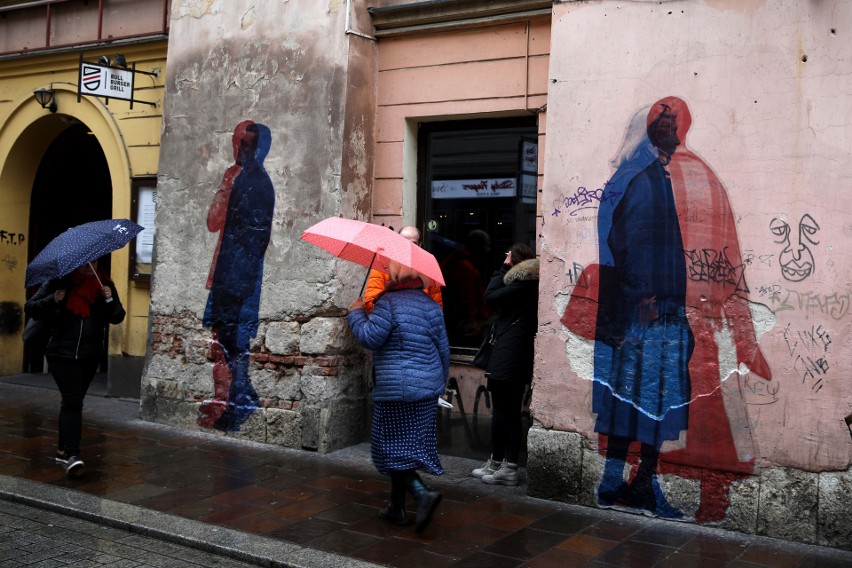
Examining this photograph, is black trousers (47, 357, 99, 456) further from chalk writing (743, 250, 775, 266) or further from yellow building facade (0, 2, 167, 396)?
chalk writing (743, 250, 775, 266)

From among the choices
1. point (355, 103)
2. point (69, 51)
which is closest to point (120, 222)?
point (355, 103)

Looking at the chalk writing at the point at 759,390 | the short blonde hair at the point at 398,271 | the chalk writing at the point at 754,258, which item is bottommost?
the chalk writing at the point at 759,390

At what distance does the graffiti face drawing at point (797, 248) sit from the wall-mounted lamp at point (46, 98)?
28.2 ft

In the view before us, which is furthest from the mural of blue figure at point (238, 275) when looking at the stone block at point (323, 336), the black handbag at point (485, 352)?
the black handbag at point (485, 352)

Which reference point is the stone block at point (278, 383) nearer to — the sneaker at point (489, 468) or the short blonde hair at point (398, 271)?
the sneaker at point (489, 468)

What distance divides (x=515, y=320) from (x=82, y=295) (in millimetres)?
3385

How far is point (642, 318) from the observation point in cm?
635

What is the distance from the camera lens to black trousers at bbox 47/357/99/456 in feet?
23.2

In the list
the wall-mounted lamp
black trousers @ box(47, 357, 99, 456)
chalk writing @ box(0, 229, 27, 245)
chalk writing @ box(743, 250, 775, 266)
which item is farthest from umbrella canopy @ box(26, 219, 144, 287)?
chalk writing @ box(0, 229, 27, 245)

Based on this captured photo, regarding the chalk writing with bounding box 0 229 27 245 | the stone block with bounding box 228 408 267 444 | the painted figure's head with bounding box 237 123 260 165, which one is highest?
the painted figure's head with bounding box 237 123 260 165

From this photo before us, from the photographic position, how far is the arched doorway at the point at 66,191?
1205 centimetres

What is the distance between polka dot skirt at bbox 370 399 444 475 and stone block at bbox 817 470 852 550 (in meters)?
2.42

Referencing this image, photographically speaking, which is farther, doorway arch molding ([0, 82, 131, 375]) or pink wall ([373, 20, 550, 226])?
doorway arch molding ([0, 82, 131, 375])

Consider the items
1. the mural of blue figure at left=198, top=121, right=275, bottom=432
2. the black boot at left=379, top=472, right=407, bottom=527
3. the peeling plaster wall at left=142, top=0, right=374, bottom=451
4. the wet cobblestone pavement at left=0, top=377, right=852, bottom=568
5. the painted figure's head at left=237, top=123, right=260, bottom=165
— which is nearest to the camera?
the wet cobblestone pavement at left=0, top=377, right=852, bottom=568
